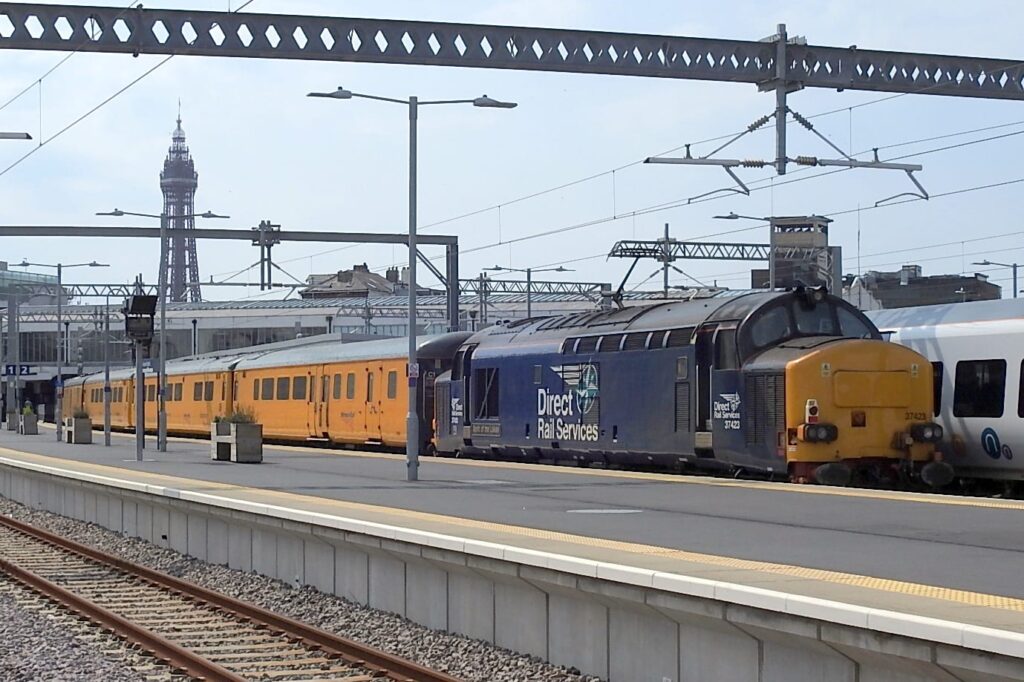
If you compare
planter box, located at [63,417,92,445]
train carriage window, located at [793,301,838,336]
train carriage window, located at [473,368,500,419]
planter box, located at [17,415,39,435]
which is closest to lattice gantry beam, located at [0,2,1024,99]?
train carriage window, located at [793,301,838,336]

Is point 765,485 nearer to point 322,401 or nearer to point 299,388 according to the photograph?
point 322,401

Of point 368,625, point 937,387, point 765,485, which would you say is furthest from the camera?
point 937,387

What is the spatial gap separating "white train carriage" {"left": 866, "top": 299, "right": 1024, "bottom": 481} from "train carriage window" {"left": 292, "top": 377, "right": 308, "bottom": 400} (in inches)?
882

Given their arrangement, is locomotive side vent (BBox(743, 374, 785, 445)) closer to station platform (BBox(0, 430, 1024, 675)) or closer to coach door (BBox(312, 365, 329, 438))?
station platform (BBox(0, 430, 1024, 675))

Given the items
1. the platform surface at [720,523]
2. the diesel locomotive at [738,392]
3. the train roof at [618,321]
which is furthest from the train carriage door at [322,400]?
the diesel locomotive at [738,392]

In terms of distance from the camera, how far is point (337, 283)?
12106 centimetres

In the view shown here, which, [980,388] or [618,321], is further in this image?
[618,321]

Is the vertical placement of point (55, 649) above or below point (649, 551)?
below

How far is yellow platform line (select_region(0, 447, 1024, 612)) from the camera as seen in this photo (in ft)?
30.6

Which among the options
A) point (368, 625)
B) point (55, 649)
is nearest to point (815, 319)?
point (368, 625)

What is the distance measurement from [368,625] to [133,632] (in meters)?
2.21

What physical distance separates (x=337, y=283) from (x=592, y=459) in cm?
9636

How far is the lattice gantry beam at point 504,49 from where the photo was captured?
2006cm

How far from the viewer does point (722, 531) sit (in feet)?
47.1
